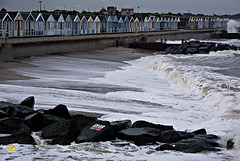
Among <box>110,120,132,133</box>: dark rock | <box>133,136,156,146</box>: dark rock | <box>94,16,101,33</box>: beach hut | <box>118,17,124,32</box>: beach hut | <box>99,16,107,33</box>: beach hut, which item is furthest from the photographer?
<box>118,17,124,32</box>: beach hut

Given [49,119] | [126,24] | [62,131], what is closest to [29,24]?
[126,24]

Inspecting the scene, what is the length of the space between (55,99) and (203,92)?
22.0 ft

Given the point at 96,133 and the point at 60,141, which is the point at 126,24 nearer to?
the point at 96,133

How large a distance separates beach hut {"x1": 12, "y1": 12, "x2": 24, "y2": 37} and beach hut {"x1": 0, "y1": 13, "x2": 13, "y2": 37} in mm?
561

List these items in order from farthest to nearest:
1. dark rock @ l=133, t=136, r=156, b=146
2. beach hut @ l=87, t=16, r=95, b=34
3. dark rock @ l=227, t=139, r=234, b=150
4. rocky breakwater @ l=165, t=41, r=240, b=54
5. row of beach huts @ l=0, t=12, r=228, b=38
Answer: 1. beach hut @ l=87, t=16, r=95, b=34
2. rocky breakwater @ l=165, t=41, r=240, b=54
3. row of beach huts @ l=0, t=12, r=228, b=38
4. dark rock @ l=133, t=136, r=156, b=146
5. dark rock @ l=227, t=139, r=234, b=150

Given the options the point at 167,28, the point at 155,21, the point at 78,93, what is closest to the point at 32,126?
the point at 78,93

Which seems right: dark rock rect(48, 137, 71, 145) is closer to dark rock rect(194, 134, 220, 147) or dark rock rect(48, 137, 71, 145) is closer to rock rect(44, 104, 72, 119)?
rock rect(44, 104, 72, 119)

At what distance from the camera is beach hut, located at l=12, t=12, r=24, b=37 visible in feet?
126

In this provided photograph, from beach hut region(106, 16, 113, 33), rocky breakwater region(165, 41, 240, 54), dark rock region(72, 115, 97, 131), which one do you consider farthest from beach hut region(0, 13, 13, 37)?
dark rock region(72, 115, 97, 131)

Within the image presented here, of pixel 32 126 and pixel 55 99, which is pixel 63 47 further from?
pixel 32 126


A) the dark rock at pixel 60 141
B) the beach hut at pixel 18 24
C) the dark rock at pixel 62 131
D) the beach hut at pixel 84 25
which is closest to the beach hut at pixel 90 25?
the beach hut at pixel 84 25

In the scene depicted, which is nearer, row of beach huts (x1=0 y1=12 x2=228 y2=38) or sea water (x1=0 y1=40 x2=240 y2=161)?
sea water (x1=0 y1=40 x2=240 y2=161)

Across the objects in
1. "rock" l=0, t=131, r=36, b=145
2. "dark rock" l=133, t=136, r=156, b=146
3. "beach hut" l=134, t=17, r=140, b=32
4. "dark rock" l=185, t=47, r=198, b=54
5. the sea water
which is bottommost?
"dark rock" l=185, t=47, r=198, b=54

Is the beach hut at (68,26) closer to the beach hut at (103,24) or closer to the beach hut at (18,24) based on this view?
the beach hut at (18,24)
